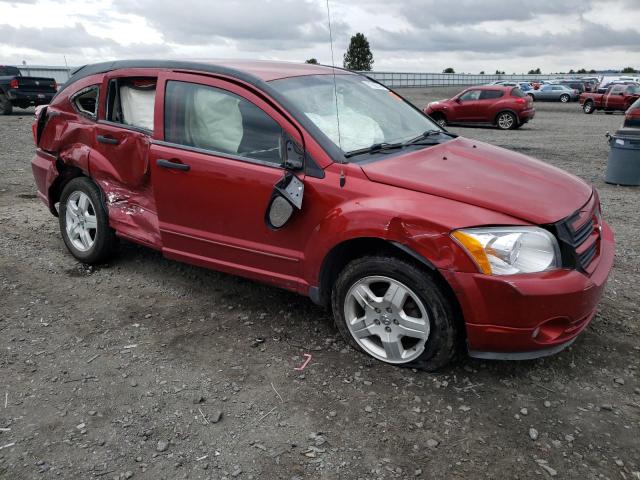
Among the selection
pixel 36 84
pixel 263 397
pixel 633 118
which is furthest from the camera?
pixel 36 84

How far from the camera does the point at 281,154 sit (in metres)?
3.38

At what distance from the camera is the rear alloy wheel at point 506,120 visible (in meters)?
18.4

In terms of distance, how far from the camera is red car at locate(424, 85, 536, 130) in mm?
18344

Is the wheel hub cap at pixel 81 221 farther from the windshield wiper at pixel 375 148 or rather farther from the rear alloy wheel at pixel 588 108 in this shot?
the rear alloy wheel at pixel 588 108

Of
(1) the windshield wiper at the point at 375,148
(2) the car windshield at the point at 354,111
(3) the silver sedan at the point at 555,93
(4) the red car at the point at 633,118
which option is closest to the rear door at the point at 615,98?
(3) the silver sedan at the point at 555,93

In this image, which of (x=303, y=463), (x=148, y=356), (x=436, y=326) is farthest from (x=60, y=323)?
(x=436, y=326)

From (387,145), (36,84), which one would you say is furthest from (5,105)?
(387,145)

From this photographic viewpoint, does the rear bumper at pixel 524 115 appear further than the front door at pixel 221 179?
Yes

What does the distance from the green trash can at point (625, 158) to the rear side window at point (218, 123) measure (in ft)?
23.0

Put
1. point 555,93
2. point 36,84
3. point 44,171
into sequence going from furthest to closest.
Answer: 1. point 555,93
2. point 36,84
3. point 44,171

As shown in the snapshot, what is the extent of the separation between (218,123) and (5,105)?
59.1ft

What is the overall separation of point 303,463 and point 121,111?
318 cm

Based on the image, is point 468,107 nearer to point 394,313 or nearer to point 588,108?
point 588,108

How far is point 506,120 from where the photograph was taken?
18531mm
